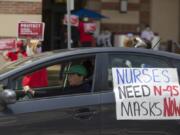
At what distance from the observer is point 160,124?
6.11 meters

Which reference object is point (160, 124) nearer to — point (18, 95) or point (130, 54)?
point (130, 54)

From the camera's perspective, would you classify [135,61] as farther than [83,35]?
No

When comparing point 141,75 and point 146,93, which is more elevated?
point 141,75

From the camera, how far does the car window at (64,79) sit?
608 cm

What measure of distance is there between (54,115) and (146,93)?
1.03m

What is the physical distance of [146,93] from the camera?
Result: 616 centimetres

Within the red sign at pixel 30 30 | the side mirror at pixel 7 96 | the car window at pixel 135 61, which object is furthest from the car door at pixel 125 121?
the red sign at pixel 30 30

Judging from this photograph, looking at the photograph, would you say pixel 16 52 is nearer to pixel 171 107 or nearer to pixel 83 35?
pixel 171 107

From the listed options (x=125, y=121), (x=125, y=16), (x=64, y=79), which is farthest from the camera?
(x=125, y=16)

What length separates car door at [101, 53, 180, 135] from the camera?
19.6ft

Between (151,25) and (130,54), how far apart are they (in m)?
18.6

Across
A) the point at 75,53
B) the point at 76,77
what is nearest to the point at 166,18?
the point at 76,77

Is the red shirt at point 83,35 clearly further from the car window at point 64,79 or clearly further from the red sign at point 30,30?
the car window at point 64,79

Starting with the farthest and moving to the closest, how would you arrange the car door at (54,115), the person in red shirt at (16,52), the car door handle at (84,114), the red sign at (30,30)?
the red sign at (30,30) < the person in red shirt at (16,52) < the car door handle at (84,114) < the car door at (54,115)
